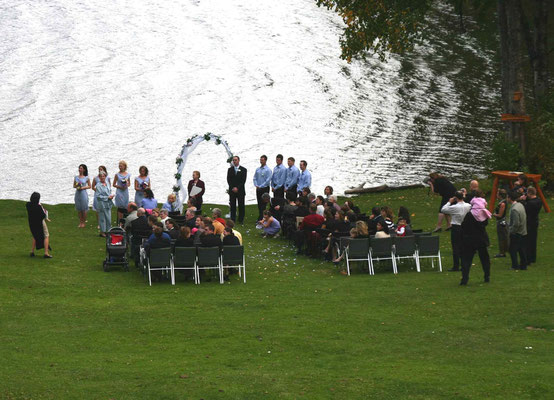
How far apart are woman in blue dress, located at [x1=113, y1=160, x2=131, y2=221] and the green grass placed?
166 inches

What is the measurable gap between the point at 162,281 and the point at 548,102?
19.0 metres

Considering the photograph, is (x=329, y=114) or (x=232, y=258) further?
(x=329, y=114)

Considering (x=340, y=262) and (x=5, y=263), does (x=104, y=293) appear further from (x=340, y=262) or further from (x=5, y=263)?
(x=340, y=262)

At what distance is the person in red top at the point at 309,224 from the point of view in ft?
70.5

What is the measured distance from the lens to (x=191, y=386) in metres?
11.4

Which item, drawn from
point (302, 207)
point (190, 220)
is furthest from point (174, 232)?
point (302, 207)

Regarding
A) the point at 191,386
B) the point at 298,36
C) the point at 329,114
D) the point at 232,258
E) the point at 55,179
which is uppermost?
the point at 298,36

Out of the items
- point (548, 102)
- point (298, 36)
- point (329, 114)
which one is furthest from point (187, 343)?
point (298, 36)

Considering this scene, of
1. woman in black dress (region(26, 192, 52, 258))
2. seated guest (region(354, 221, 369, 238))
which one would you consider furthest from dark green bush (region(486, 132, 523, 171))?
woman in black dress (region(26, 192, 52, 258))

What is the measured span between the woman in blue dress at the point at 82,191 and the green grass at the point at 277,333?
4447mm

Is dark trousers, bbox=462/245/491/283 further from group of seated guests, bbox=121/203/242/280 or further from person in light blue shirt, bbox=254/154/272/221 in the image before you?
person in light blue shirt, bbox=254/154/272/221

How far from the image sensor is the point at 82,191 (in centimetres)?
2512

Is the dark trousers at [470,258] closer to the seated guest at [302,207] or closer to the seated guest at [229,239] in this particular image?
the seated guest at [229,239]

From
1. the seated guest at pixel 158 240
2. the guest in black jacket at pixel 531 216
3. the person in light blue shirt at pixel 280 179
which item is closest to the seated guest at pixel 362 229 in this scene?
the guest in black jacket at pixel 531 216
